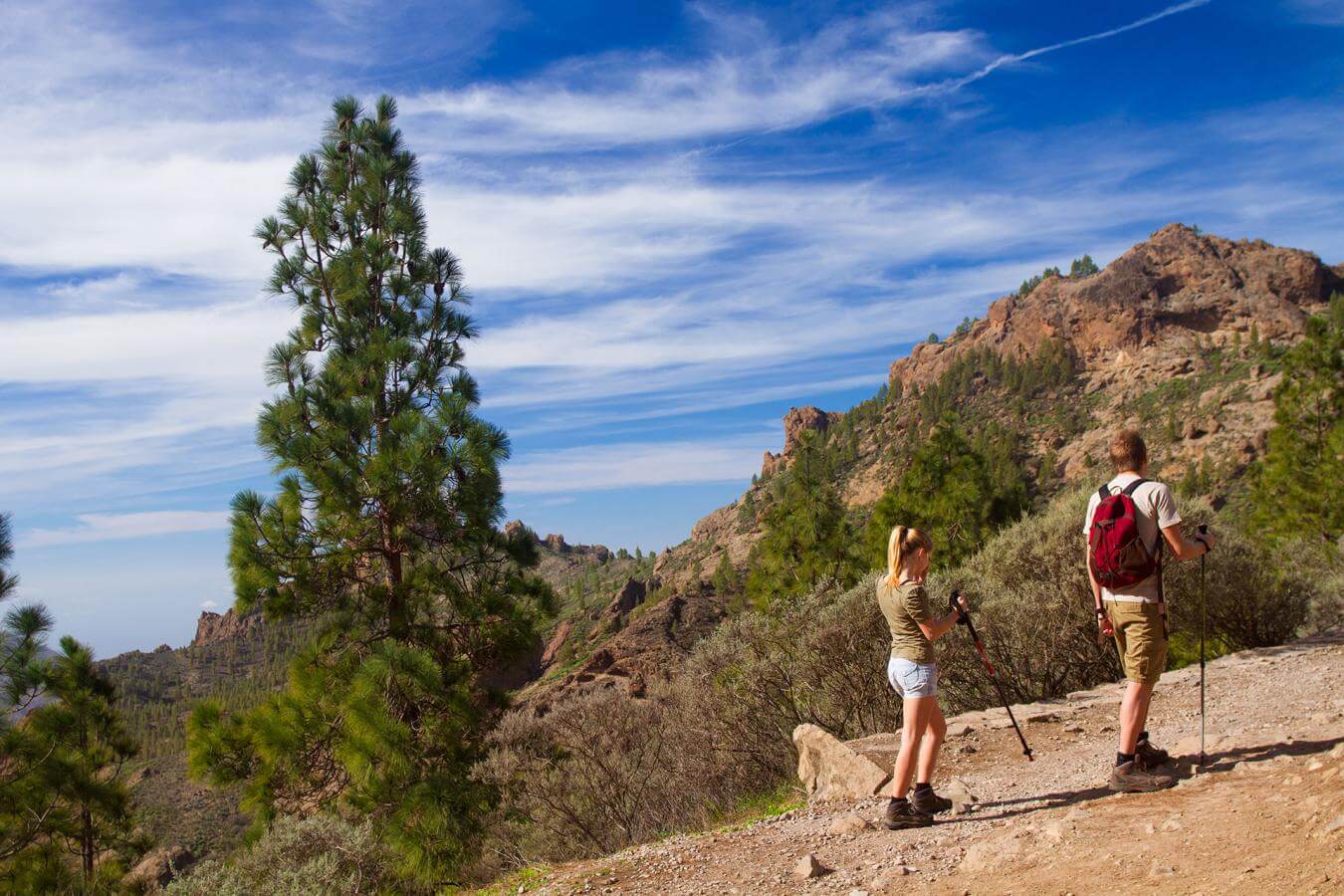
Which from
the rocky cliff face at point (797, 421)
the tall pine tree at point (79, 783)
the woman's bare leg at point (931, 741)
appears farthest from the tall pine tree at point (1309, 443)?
the rocky cliff face at point (797, 421)

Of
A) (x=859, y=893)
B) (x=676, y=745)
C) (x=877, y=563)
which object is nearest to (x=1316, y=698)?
(x=859, y=893)

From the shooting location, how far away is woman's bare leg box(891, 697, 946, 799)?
15.3ft

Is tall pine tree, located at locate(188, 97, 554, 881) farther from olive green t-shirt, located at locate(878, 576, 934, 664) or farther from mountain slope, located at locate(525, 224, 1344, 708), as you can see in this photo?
mountain slope, located at locate(525, 224, 1344, 708)

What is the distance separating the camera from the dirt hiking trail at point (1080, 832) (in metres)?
3.43

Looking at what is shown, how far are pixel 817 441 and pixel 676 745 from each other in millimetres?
14601

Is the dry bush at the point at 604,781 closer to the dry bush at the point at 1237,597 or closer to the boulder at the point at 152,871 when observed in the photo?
the boulder at the point at 152,871

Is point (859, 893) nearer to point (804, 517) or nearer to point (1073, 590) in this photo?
point (1073, 590)

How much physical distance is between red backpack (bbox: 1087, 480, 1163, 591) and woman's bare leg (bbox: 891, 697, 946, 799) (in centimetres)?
123

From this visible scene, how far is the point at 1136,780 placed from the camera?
4.59 meters

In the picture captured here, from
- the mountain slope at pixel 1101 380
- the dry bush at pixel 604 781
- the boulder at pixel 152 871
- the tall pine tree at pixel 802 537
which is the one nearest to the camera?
the boulder at pixel 152 871

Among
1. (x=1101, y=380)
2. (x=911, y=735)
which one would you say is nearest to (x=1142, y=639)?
(x=911, y=735)

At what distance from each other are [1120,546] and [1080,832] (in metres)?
1.51

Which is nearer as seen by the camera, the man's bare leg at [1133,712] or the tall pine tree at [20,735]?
the man's bare leg at [1133,712]

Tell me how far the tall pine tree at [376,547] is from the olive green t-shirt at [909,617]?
4969mm
